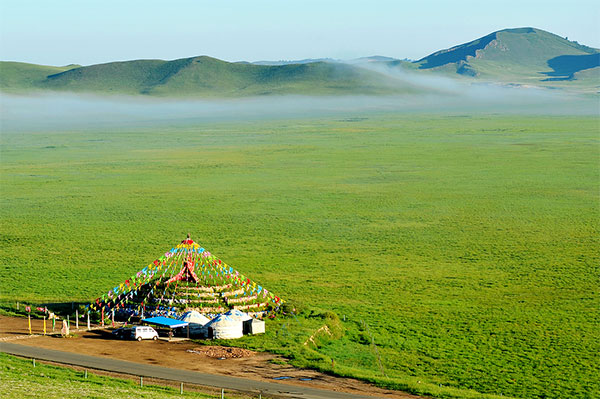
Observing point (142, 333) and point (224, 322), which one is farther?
point (224, 322)

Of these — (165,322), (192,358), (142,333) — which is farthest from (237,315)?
(142,333)

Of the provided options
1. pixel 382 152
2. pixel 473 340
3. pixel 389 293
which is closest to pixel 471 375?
pixel 473 340

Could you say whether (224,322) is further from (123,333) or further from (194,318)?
(123,333)

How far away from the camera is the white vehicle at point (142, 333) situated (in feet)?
143

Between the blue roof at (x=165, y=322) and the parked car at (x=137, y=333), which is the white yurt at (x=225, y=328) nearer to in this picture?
the blue roof at (x=165, y=322)

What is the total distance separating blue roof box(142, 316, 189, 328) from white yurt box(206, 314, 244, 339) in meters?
1.40

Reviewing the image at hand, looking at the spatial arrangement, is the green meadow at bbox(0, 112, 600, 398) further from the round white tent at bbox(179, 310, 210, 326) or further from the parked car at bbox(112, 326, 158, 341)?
the parked car at bbox(112, 326, 158, 341)

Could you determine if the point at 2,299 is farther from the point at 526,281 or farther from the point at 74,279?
the point at 526,281

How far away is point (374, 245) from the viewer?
2960 inches

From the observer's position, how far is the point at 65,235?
79125 mm

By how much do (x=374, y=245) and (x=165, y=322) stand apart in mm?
33150

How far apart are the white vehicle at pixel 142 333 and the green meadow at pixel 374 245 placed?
177 inches

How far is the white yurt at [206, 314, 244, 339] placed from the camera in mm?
43969

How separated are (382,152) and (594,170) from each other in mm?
42710
